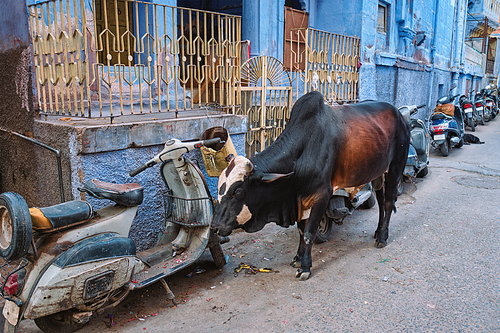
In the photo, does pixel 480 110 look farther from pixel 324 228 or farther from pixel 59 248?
pixel 59 248

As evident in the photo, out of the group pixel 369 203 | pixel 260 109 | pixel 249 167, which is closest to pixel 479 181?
pixel 369 203

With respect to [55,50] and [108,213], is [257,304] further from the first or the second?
[55,50]

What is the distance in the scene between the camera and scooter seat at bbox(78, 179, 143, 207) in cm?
313

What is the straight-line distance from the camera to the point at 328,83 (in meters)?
7.79

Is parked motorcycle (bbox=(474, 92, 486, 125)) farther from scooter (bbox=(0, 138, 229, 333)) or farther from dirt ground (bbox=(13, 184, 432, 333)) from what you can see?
scooter (bbox=(0, 138, 229, 333))

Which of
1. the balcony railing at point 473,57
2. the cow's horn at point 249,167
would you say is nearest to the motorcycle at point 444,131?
the cow's horn at point 249,167

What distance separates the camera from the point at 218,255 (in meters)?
4.05

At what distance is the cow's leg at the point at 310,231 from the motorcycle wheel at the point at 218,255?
2.46ft

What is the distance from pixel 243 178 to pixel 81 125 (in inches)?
67.2

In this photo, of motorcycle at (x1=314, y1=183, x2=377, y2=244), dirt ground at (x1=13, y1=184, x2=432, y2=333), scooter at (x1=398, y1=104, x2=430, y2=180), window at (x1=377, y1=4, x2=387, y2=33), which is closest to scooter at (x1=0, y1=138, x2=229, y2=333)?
dirt ground at (x1=13, y1=184, x2=432, y2=333)

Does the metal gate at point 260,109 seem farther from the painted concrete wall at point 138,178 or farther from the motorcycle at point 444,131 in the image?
the motorcycle at point 444,131

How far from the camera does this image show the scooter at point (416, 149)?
7.14 m

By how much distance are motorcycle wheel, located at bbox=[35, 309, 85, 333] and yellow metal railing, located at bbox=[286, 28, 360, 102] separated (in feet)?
16.2

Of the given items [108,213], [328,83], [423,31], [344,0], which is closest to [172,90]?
[328,83]
